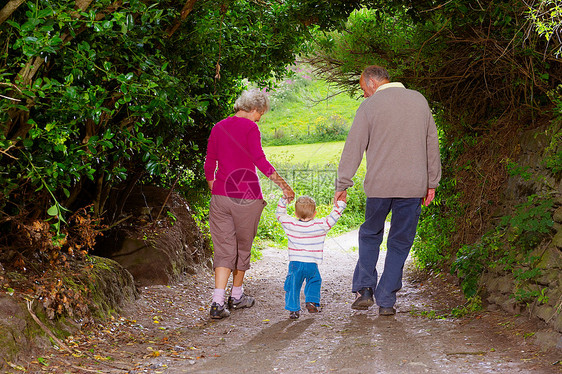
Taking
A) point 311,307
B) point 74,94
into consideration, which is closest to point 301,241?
point 311,307

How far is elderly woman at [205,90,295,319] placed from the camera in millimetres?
5219

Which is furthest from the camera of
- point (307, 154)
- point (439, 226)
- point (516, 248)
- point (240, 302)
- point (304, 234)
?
point (307, 154)

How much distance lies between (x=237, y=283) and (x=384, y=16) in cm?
335

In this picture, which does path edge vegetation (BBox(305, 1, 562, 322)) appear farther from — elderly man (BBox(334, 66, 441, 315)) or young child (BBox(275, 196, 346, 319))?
young child (BBox(275, 196, 346, 319))

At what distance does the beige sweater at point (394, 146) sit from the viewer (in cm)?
484

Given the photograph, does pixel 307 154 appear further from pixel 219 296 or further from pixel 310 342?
pixel 310 342

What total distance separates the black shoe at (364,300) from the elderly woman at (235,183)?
110cm

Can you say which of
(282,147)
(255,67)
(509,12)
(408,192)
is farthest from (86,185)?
(282,147)

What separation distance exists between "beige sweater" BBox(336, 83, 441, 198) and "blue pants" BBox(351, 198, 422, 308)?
0.13m

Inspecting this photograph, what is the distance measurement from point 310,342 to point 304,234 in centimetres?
107

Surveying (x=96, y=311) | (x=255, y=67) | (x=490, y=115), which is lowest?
(x=96, y=311)

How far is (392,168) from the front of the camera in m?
4.84

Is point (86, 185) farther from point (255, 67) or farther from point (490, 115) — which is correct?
point (490, 115)

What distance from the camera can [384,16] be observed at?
249 inches
